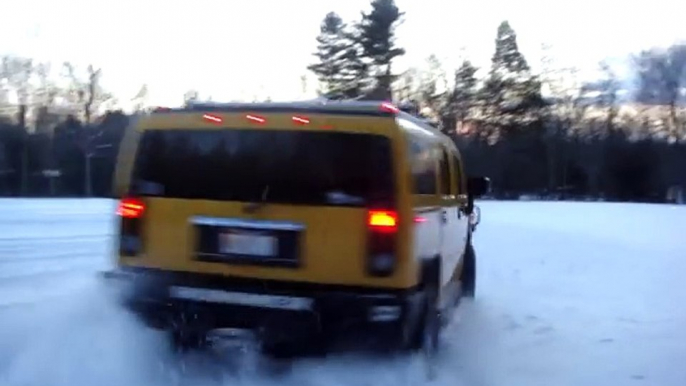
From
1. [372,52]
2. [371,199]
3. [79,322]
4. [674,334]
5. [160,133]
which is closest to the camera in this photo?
[371,199]

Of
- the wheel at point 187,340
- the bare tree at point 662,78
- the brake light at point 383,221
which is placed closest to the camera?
the brake light at point 383,221

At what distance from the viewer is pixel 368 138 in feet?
23.6

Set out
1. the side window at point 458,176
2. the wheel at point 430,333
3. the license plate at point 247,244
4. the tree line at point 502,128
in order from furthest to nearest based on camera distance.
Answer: the tree line at point 502,128
the side window at point 458,176
the wheel at point 430,333
the license plate at point 247,244

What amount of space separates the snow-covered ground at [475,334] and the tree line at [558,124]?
167ft

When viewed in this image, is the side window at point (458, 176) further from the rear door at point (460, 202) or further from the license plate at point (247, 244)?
the license plate at point (247, 244)

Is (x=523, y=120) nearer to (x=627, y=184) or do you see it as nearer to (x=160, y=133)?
(x=627, y=184)

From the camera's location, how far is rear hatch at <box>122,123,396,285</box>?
7105 millimetres

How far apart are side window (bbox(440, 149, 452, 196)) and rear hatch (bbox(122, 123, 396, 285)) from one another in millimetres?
1919

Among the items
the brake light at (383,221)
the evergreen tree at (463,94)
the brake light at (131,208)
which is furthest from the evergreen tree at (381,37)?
the brake light at (383,221)

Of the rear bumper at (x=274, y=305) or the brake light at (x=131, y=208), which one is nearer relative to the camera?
the rear bumper at (x=274, y=305)

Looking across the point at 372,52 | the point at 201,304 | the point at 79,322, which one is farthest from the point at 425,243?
the point at 372,52

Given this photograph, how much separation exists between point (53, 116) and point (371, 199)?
→ 72539 mm

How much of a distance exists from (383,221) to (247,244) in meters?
0.93

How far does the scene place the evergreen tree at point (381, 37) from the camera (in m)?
63.9
